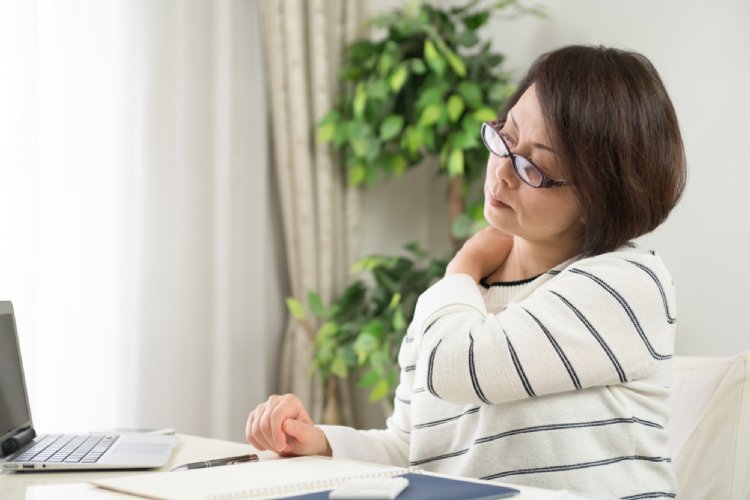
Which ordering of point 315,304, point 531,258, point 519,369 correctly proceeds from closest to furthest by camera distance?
point 519,369 → point 531,258 → point 315,304

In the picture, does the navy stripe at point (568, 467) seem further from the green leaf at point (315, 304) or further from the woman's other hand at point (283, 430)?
the green leaf at point (315, 304)

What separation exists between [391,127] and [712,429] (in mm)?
1499

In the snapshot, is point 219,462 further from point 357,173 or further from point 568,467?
point 357,173

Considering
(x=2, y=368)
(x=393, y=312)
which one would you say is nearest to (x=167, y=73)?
(x=393, y=312)

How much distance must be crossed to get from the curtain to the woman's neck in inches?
47.9

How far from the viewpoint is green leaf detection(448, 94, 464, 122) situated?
8.09 feet

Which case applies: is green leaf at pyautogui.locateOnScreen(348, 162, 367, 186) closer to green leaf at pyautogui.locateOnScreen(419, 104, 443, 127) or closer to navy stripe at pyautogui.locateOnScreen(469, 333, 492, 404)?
green leaf at pyautogui.locateOnScreen(419, 104, 443, 127)

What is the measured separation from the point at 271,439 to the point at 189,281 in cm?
141

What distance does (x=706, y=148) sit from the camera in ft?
7.19

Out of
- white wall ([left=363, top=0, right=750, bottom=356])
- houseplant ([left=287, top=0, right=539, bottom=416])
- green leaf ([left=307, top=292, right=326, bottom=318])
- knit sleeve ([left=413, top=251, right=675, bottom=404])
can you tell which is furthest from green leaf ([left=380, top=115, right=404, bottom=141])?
knit sleeve ([left=413, top=251, right=675, bottom=404])

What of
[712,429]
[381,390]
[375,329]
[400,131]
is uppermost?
[400,131]

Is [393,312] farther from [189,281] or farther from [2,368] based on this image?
[2,368]

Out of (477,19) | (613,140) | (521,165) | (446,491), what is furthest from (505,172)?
(477,19)

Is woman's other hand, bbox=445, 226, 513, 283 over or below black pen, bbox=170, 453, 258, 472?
over
